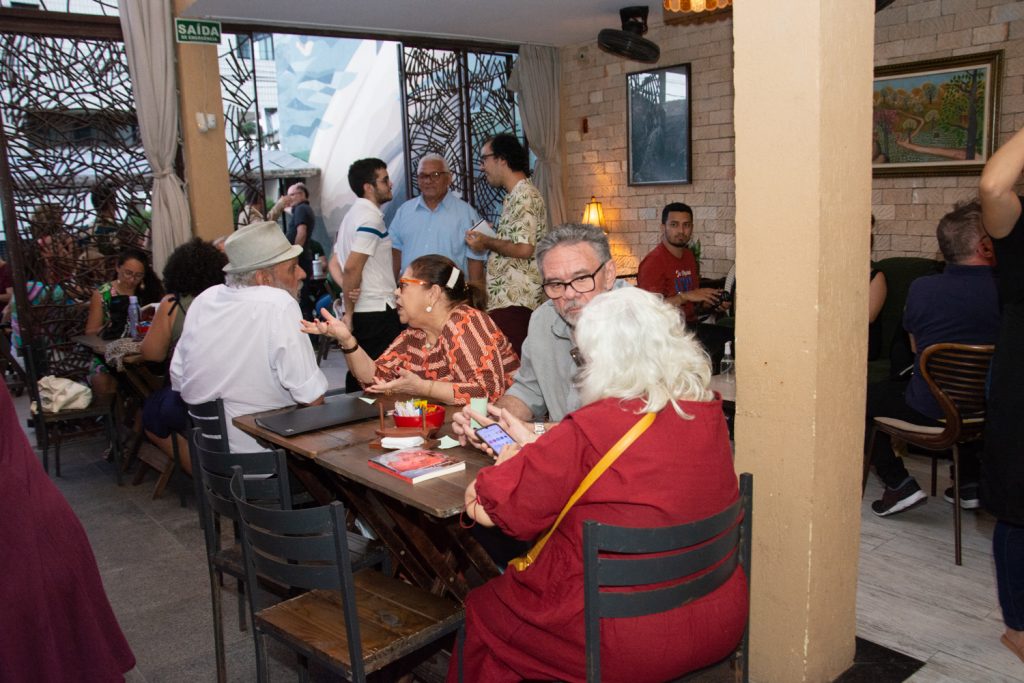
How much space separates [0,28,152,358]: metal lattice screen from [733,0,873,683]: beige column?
192 inches

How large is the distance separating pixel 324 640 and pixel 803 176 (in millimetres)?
1678

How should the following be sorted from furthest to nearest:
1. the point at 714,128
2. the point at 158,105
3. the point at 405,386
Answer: the point at 714,128 → the point at 158,105 → the point at 405,386

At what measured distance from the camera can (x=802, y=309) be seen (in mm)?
2221

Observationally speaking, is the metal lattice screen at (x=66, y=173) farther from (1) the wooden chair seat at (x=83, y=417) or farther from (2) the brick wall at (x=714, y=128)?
(2) the brick wall at (x=714, y=128)

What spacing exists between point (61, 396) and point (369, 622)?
142 inches

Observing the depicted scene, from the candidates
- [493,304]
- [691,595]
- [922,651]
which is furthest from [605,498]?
[493,304]

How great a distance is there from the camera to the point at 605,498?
5.75 feet

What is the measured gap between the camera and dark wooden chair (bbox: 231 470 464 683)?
1.98 m

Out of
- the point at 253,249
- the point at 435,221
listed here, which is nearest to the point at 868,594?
the point at 253,249

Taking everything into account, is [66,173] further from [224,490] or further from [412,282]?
[224,490]

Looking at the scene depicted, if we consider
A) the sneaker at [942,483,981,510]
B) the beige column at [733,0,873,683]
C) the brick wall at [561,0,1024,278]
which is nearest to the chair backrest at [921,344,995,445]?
the sneaker at [942,483,981,510]

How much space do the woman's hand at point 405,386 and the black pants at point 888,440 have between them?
2108mm

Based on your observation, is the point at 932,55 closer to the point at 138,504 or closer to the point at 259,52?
the point at 138,504

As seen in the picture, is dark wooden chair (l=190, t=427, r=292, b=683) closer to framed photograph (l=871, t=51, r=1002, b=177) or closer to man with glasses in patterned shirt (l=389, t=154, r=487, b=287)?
man with glasses in patterned shirt (l=389, t=154, r=487, b=287)
